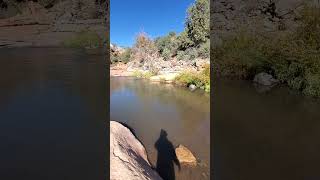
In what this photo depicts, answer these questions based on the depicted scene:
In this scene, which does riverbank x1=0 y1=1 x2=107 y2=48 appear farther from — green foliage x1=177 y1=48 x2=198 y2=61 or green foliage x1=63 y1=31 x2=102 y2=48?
green foliage x1=177 y1=48 x2=198 y2=61

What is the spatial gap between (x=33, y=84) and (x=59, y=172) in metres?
4.47

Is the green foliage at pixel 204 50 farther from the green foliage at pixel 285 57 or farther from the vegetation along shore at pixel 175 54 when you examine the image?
the green foliage at pixel 285 57

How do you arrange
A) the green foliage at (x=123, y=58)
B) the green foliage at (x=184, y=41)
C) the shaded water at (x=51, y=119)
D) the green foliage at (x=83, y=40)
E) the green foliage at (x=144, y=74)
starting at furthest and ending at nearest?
the green foliage at (x=123, y=58) → the green foliage at (x=184, y=41) → the green foliage at (x=144, y=74) → the green foliage at (x=83, y=40) → the shaded water at (x=51, y=119)

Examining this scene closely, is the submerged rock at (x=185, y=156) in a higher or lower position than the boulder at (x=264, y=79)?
lower

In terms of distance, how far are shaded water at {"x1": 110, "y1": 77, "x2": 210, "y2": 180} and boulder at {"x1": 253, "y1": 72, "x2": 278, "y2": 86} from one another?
81.6 inches

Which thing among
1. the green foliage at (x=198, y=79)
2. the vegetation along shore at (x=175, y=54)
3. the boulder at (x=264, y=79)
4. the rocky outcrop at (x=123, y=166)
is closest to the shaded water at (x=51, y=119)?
the rocky outcrop at (x=123, y=166)

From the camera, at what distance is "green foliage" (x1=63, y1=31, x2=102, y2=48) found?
10.4 m

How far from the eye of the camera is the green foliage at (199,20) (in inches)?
806


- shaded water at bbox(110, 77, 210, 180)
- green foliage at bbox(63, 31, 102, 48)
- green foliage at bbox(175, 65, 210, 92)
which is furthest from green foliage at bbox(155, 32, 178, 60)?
green foliage at bbox(63, 31, 102, 48)

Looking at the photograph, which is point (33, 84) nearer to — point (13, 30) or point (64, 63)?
point (64, 63)

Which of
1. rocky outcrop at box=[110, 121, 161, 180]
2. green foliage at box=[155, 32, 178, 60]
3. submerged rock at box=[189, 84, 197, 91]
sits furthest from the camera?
green foliage at box=[155, 32, 178, 60]

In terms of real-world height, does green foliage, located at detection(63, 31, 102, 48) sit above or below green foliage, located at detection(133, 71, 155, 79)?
above

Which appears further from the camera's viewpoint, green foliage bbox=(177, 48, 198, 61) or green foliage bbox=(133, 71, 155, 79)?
green foliage bbox=(177, 48, 198, 61)

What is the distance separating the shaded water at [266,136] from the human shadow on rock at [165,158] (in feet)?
2.35
